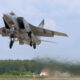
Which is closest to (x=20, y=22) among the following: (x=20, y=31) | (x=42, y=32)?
(x=20, y=31)

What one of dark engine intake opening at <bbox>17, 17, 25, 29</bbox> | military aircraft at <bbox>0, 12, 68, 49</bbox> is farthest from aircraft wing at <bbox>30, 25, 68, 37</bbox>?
dark engine intake opening at <bbox>17, 17, 25, 29</bbox>

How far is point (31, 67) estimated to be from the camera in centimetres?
4091

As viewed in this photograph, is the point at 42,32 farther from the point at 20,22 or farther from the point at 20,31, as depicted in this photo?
the point at 20,31

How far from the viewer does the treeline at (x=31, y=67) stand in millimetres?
36094

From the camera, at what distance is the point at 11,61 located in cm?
4631

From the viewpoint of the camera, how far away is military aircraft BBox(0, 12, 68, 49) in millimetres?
35562

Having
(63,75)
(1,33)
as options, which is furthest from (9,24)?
(63,75)

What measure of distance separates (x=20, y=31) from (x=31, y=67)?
20.1 ft

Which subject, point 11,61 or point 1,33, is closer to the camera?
point 1,33

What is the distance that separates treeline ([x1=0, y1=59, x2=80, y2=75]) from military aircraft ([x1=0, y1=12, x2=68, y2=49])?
240cm

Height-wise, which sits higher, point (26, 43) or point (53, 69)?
point (26, 43)

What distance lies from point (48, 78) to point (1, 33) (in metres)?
7.94

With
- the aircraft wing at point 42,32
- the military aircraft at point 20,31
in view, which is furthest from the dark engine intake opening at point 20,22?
the aircraft wing at point 42,32

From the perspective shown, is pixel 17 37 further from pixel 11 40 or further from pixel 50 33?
pixel 50 33
